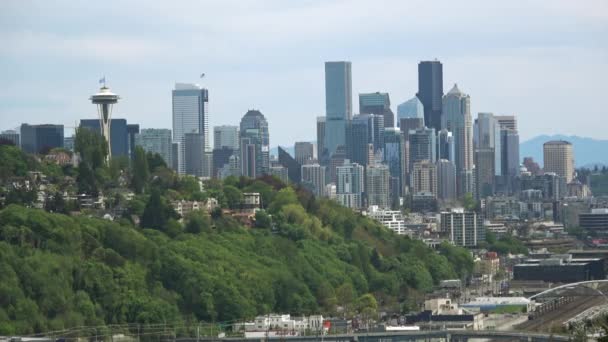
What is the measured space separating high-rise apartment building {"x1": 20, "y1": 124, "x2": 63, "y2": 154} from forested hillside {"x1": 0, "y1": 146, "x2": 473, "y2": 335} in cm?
3643

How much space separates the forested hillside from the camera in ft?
251

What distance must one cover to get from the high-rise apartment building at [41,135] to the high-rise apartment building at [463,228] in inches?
1021

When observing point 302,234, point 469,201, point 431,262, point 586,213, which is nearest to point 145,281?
point 302,234

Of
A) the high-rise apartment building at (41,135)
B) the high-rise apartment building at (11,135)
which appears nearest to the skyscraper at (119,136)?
the high-rise apartment building at (11,135)

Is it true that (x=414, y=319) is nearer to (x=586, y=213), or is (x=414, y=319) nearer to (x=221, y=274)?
(x=221, y=274)

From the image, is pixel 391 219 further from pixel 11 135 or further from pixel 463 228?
pixel 11 135

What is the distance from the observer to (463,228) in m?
149

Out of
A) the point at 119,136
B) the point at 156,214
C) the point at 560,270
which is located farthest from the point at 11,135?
the point at 156,214

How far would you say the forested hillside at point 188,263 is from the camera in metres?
76.4

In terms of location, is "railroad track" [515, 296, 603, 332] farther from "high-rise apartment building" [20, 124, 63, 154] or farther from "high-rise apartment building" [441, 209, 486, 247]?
"high-rise apartment building" [20, 124, 63, 154]

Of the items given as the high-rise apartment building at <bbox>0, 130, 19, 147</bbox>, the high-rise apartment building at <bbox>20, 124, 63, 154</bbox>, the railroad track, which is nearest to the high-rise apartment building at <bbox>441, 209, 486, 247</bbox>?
the high-rise apartment building at <bbox>20, 124, 63, 154</bbox>

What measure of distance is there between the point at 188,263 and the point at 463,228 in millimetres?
66969

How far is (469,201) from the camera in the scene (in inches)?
7584

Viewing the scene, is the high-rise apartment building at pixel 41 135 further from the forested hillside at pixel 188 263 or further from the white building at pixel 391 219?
the forested hillside at pixel 188 263
